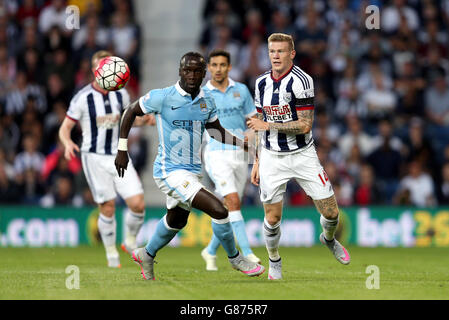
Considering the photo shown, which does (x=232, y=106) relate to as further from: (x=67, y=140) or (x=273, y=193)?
(x=273, y=193)

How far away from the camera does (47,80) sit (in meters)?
19.5

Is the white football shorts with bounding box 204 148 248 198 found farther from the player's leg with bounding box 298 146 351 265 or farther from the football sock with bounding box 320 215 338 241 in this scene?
the player's leg with bounding box 298 146 351 265

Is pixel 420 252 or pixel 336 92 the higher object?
pixel 336 92

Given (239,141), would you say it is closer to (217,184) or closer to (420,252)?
(217,184)

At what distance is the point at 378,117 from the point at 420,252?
4.70 m

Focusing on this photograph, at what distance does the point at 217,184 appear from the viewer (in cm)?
1130

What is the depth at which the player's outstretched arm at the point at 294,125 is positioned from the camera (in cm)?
904

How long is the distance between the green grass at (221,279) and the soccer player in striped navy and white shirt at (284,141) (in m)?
0.76

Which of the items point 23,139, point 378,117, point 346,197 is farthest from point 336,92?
point 23,139

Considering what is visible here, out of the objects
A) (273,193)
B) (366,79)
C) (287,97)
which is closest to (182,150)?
A: (273,193)

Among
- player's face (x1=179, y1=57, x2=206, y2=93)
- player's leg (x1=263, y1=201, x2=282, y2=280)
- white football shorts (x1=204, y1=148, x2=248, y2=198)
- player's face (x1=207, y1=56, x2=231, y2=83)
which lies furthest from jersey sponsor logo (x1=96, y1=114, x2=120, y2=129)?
player's leg (x1=263, y1=201, x2=282, y2=280)

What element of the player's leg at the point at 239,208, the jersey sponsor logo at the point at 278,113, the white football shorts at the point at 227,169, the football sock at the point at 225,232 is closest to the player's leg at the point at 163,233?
the football sock at the point at 225,232

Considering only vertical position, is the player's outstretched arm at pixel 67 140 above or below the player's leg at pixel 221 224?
above

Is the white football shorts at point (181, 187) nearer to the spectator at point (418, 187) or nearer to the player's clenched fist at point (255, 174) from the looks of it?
the player's clenched fist at point (255, 174)
